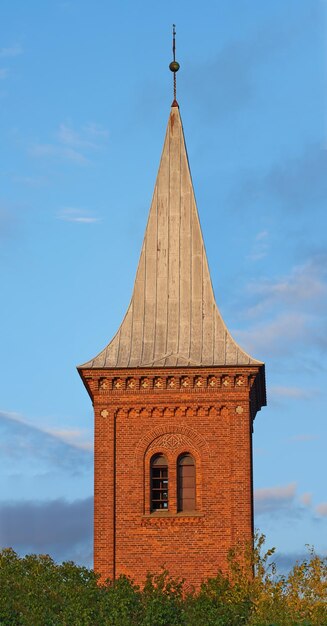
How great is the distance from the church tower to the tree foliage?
1390 mm

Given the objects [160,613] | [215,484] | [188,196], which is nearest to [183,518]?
[215,484]

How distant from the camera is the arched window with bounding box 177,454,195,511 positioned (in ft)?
196

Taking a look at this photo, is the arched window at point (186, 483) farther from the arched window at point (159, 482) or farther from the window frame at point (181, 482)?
the arched window at point (159, 482)

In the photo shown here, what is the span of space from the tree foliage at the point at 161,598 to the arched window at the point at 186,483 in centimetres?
269

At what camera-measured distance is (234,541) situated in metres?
58.8

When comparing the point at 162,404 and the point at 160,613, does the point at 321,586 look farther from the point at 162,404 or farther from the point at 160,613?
the point at 162,404

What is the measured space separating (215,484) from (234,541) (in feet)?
6.44

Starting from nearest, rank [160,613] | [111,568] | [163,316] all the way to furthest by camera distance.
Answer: [160,613]
[111,568]
[163,316]

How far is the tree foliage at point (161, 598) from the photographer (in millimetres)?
53312

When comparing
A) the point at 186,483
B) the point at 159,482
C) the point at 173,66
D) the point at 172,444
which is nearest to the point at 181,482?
the point at 186,483

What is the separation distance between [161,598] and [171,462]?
19.7 ft

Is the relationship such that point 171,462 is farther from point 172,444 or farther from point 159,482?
point 159,482

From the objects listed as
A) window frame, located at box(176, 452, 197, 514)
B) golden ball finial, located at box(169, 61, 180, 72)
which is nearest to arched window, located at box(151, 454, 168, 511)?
window frame, located at box(176, 452, 197, 514)

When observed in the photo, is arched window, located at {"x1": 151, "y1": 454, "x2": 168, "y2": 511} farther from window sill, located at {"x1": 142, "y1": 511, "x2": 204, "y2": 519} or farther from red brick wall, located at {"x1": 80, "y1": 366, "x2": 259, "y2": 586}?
window sill, located at {"x1": 142, "y1": 511, "x2": 204, "y2": 519}
